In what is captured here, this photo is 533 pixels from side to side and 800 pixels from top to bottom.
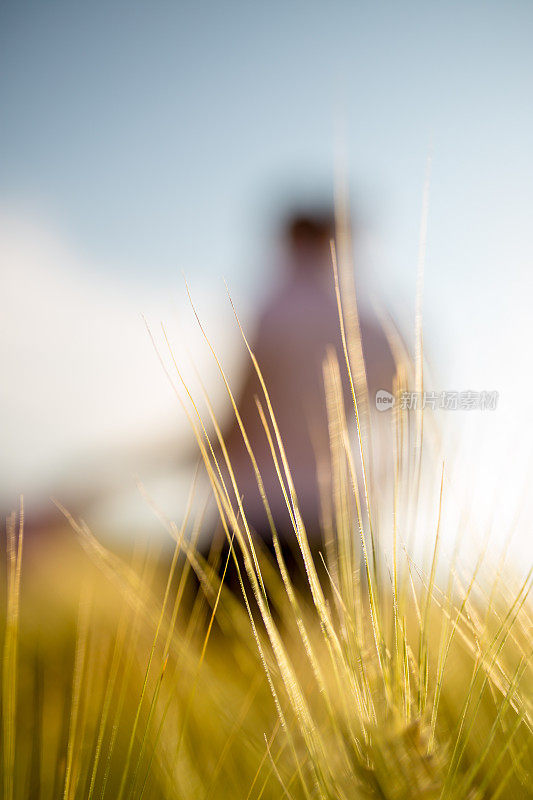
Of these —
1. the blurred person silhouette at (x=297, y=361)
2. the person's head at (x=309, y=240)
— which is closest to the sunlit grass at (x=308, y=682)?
the blurred person silhouette at (x=297, y=361)

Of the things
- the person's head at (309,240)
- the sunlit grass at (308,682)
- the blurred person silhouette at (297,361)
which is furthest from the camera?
the person's head at (309,240)

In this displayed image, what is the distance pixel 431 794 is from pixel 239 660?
0.19m

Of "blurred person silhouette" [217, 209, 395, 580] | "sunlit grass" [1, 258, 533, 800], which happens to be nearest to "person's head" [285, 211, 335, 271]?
"blurred person silhouette" [217, 209, 395, 580]

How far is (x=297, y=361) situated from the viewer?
1378 mm

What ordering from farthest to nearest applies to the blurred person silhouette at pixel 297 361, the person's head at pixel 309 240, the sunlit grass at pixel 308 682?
the person's head at pixel 309 240 → the blurred person silhouette at pixel 297 361 → the sunlit grass at pixel 308 682

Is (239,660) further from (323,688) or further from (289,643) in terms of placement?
(323,688)

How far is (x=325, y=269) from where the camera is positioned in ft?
5.17

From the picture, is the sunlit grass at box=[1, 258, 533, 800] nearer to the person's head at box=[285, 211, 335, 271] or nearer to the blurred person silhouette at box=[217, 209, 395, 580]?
the blurred person silhouette at box=[217, 209, 395, 580]

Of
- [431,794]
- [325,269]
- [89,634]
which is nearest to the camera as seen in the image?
[431,794]

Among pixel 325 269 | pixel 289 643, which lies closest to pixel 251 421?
pixel 325 269

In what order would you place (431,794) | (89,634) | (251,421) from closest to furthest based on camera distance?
(431,794) → (89,634) → (251,421)

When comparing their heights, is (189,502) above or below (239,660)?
above

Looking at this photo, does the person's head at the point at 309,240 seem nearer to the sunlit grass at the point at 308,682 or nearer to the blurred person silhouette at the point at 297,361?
the blurred person silhouette at the point at 297,361

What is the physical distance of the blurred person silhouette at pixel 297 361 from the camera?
1.20m
